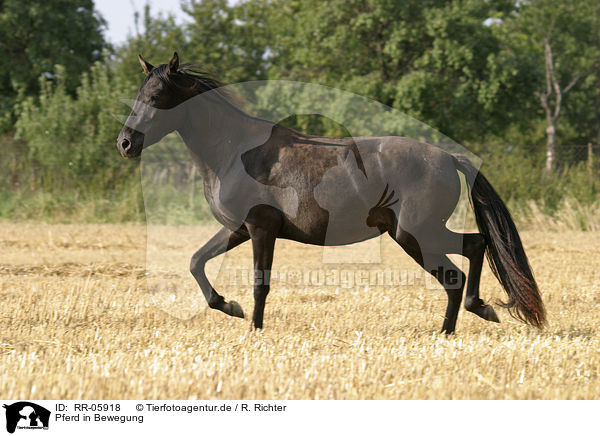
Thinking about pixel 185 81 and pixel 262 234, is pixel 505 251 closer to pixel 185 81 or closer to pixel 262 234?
pixel 262 234

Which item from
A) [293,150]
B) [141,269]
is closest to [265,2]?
[141,269]

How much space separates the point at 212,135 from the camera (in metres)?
4.92

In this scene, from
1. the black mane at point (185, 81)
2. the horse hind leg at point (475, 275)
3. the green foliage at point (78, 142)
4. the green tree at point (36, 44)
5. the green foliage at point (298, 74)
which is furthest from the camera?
the green tree at point (36, 44)

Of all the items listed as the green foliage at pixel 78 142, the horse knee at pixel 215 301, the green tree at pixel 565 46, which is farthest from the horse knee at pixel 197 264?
the green tree at pixel 565 46

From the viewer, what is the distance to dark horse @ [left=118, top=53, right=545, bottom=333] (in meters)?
4.68

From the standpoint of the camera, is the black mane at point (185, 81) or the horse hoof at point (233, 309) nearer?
the black mane at point (185, 81)

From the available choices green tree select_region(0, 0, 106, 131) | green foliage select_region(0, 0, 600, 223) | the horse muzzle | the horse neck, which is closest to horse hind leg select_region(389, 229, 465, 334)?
the horse neck

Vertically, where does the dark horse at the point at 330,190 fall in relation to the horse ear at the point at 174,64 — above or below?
below

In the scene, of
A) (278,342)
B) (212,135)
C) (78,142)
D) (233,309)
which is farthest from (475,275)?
(78,142)

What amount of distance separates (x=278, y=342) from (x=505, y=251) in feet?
6.25

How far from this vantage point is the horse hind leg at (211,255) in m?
5.01

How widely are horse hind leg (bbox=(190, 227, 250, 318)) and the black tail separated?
1.89m

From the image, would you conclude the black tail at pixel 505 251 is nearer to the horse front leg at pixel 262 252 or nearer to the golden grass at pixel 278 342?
the golden grass at pixel 278 342
